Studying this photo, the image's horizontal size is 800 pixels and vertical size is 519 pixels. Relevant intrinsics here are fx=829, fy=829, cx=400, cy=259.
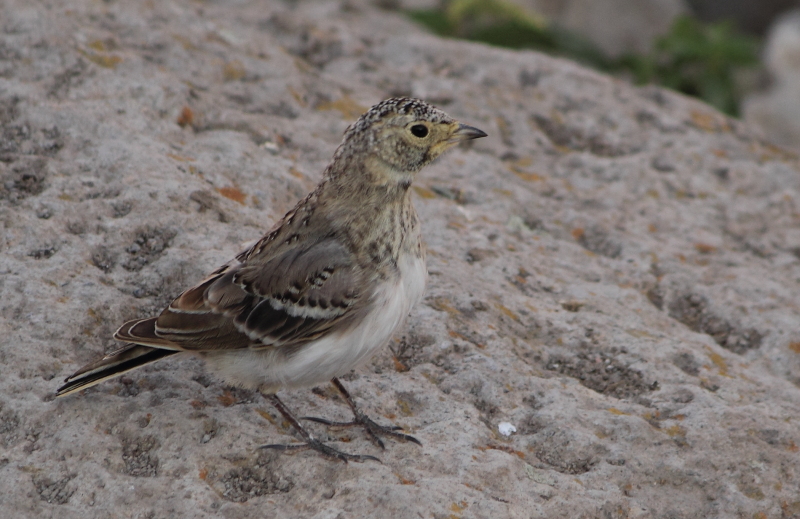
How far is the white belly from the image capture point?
3.94 m

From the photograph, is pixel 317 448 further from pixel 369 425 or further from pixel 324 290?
pixel 324 290

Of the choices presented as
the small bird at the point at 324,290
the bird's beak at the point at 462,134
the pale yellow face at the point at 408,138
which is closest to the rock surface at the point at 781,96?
the bird's beak at the point at 462,134

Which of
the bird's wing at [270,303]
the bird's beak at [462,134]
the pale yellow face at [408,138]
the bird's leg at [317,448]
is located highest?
the bird's beak at [462,134]

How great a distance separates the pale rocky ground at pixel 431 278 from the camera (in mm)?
3709

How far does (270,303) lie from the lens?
4098 mm

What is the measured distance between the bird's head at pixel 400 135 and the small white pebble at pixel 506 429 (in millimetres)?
1354

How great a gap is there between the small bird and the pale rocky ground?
23 cm

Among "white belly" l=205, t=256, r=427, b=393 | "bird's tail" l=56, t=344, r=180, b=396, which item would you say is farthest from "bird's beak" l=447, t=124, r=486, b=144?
"bird's tail" l=56, t=344, r=180, b=396

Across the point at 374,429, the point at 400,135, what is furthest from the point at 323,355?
the point at 400,135

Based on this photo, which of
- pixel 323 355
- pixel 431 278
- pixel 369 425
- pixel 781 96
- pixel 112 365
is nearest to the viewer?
pixel 112 365

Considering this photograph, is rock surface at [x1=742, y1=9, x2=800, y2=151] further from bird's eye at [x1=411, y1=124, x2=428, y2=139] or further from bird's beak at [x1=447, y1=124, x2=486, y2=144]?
bird's eye at [x1=411, y1=124, x2=428, y2=139]

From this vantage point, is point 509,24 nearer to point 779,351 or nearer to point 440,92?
point 440,92

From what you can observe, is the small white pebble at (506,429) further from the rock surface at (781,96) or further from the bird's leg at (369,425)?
the rock surface at (781,96)

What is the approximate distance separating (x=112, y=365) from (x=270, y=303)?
0.79 m
